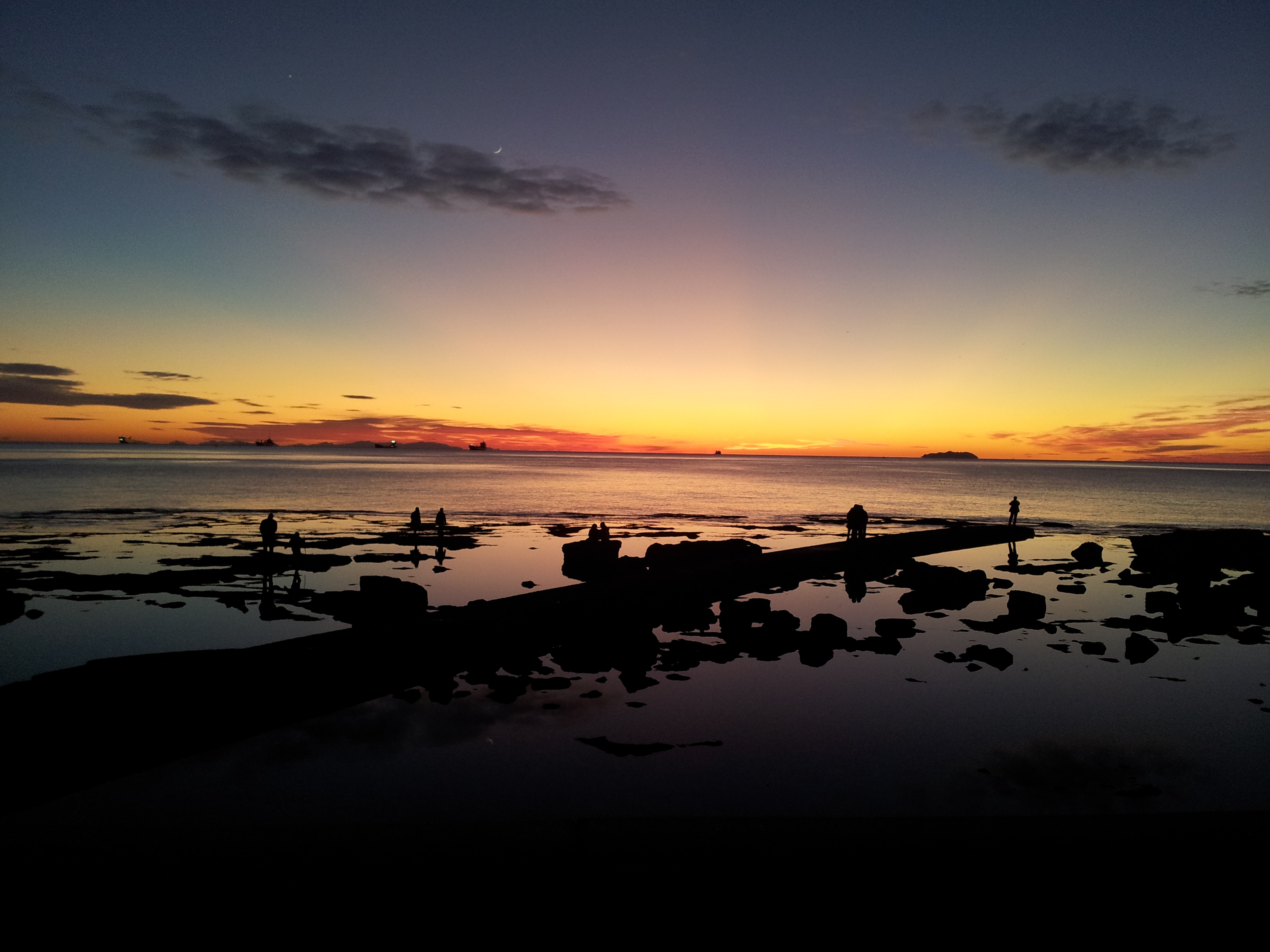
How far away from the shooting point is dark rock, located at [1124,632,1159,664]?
18.6 m

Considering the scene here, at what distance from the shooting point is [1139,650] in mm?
18844

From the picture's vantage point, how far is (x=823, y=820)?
741cm

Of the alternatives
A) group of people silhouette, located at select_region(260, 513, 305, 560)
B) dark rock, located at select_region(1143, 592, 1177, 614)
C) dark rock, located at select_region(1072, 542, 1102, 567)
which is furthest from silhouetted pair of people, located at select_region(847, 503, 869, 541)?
group of people silhouette, located at select_region(260, 513, 305, 560)

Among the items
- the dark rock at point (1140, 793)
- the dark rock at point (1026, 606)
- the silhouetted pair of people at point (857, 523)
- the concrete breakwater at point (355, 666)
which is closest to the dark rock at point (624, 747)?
the concrete breakwater at point (355, 666)

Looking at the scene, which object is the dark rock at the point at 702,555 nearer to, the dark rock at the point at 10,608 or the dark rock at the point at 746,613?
the dark rock at the point at 746,613

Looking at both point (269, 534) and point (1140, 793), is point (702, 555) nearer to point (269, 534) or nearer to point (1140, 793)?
point (1140, 793)

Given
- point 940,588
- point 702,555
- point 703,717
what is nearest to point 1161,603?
point 940,588

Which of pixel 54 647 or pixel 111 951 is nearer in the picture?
pixel 111 951

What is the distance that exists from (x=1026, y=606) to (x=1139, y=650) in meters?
3.96

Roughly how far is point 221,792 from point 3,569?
27713mm

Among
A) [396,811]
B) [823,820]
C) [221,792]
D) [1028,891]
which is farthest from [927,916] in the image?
[221,792]

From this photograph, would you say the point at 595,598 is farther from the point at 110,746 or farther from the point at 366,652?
the point at 110,746

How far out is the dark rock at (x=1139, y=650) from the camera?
1858 centimetres

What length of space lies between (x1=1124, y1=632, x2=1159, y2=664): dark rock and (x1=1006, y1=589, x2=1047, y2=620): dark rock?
3.27 meters
